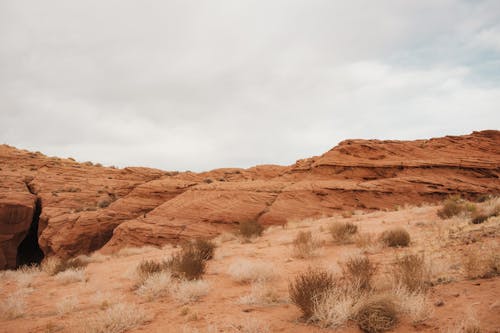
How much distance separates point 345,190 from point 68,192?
18648 millimetres

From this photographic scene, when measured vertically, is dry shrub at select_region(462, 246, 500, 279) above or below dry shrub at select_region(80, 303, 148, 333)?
above

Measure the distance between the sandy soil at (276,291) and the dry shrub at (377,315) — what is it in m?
0.10

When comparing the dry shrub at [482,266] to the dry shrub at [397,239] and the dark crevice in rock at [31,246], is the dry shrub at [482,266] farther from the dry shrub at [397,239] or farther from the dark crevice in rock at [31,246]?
the dark crevice in rock at [31,246]

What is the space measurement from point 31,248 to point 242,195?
54.5 feet

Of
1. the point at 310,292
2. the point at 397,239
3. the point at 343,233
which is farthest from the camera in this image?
the point at 343,233

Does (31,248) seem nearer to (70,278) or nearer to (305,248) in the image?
(70,278)

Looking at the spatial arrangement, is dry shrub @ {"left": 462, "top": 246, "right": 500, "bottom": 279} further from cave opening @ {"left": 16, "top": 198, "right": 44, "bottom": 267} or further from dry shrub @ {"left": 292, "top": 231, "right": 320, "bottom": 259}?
cave opening @ {"left": 16, "top": 198, "right": 44, "bottom": 267}

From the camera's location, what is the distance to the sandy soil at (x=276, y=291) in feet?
12.3

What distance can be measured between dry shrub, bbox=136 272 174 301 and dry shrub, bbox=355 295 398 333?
12.5ft

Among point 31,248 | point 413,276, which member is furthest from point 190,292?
point 31,248

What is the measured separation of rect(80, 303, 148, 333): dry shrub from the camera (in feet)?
14.1

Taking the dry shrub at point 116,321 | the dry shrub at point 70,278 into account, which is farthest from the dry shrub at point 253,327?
the dry shrub at point 70,278

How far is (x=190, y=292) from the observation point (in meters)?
5.62

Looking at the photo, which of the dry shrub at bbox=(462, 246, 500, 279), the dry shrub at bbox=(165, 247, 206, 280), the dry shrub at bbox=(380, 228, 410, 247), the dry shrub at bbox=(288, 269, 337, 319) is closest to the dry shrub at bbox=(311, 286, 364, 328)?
the dry shrub at bbox=(288, 269, 337, 319)
